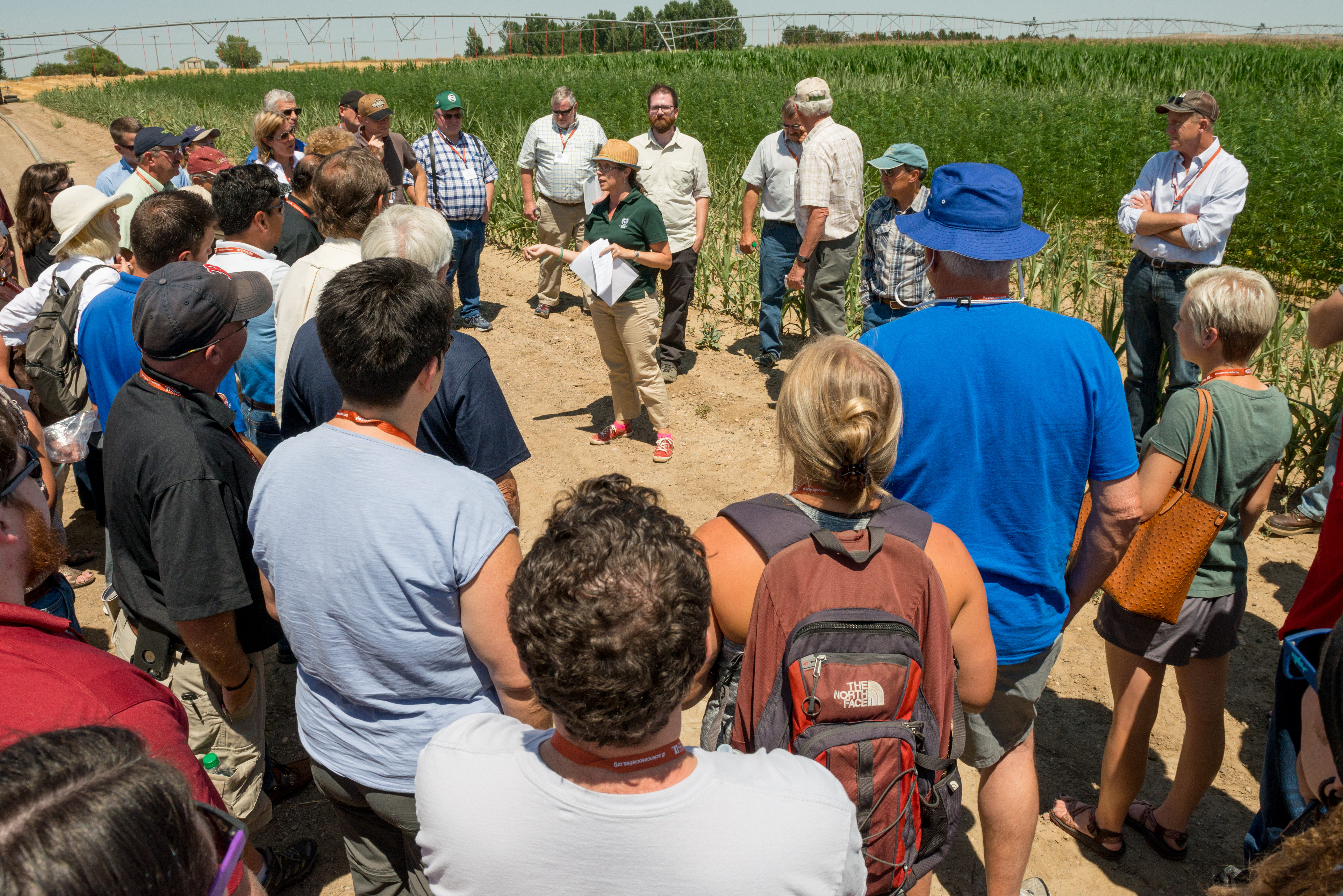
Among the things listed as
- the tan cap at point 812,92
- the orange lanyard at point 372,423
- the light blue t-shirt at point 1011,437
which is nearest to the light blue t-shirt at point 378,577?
the orange lanyard at point 372,423

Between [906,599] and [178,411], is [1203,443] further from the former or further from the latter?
[178,411]

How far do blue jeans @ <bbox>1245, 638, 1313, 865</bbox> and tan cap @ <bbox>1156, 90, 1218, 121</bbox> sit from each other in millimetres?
4135

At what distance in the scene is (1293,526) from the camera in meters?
4.36

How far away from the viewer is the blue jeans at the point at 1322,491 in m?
3.12

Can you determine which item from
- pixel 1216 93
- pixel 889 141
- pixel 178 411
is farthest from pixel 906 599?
pixel 1216 93

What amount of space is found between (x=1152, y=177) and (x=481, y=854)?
5.44 m

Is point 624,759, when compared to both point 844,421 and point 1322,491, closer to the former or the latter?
point 844,421

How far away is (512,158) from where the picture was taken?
1102 centimetres

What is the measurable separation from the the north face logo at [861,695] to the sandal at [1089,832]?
1.72 m

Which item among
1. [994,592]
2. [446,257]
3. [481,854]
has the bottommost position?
[994,592]

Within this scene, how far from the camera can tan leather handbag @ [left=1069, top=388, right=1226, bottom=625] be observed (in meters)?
2.31

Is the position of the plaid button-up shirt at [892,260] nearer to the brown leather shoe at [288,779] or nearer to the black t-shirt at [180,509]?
the black t-shirt at [180,509]

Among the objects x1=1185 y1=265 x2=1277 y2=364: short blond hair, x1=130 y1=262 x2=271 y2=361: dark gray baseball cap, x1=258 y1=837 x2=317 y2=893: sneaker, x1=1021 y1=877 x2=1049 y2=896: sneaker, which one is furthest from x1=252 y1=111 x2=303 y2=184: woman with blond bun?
x1=1021 y1=877 x2=1049 y2=896: sneaker

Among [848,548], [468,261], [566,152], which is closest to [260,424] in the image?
[848,548]
